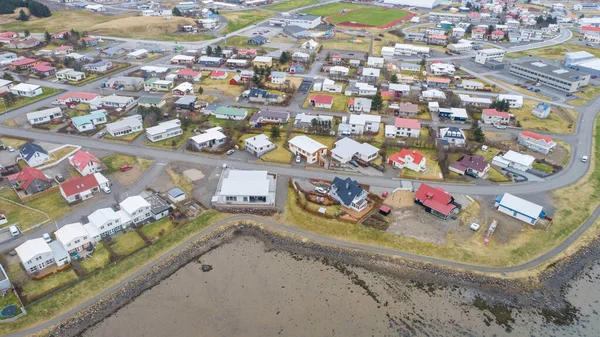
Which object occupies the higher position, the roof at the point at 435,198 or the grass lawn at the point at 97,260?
the roof at the point at 435,198

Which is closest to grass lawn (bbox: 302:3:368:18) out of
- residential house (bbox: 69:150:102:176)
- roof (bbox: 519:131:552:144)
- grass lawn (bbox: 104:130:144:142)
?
roof (bbox: 519:131:552:144)

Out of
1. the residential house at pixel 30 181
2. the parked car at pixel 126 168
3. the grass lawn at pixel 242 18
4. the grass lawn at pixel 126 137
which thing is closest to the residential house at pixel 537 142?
the parked car at pixel 126 168

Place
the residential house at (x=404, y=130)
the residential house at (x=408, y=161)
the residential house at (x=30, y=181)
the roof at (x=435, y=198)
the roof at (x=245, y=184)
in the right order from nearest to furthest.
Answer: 1. the roof at (x=435, y=198)
2. the roof at (x=245, y=184)
3. the residential house at (x=30, y=181)
4. the residential house at (x=408, y=161)
5. the residential house at (x=404, y=130)

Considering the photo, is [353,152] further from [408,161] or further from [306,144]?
[408,161]

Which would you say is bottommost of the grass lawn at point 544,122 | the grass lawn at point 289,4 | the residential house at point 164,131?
the residential house at point 164,131

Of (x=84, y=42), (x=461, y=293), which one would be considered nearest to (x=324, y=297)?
(x=461, y=293)

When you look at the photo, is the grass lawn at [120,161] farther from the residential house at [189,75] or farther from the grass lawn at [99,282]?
the residential house at [189,75]

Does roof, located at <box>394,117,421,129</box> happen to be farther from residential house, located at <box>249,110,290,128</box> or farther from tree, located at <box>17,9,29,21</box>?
tree, located at <box>17,9,29,21</box>

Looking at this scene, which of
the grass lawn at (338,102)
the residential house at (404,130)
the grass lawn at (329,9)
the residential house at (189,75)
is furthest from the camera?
the grass lawn at (329,9)
